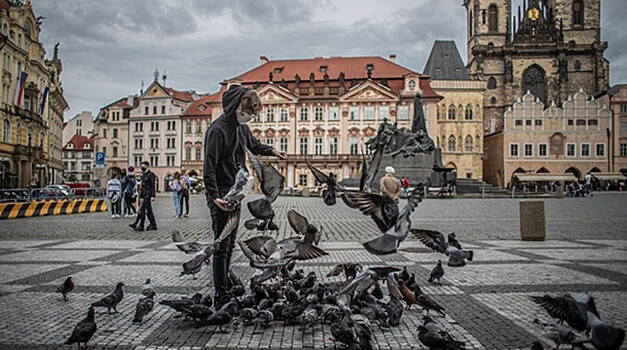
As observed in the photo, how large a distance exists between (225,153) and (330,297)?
1.54 metres

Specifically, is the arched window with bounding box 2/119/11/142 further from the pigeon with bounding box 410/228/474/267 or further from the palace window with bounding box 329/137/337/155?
the pigeon with bounding box 410/228/474/267

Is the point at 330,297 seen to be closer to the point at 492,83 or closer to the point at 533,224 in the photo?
the point at 533,224

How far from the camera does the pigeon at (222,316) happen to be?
3.75m

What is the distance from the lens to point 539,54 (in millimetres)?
74062

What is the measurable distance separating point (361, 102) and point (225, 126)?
5508cm

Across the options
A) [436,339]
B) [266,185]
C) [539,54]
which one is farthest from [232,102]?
[539,54]

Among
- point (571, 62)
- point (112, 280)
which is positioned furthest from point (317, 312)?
point (571, 62)

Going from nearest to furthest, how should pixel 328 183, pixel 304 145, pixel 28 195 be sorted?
pixel 328 183
pixel 28 195
pixel 304 145

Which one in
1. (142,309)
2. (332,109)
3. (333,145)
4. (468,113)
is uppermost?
(468,113)

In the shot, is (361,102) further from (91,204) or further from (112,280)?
(112,280)

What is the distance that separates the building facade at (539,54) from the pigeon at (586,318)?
241 ft

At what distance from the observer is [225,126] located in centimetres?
430

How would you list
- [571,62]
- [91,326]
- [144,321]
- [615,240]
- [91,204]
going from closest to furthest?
[91,326]
[144,321]
[615,240]
[91,204]
[571,62]

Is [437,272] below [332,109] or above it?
below
